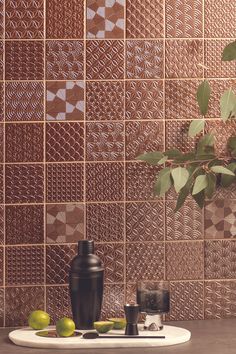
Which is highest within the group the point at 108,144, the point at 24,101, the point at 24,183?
the point at 24,101

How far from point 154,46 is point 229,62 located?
26 cm

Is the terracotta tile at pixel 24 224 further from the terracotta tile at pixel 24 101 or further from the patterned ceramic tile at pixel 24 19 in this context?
the patterned ceramic tile at pixel 24 19

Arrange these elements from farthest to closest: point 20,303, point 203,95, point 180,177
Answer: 1. point 20,303
2. point 203,95
3. point 180,177

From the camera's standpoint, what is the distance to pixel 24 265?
270 cm

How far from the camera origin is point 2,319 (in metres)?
2.69

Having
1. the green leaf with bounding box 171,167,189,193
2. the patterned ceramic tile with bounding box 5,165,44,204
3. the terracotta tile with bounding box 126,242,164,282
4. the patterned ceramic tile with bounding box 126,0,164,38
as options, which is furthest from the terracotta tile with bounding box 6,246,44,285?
the patterned ceramic tile with bounding box 126,0,164,38

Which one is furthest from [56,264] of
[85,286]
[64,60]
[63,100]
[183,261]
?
A: [64,60]

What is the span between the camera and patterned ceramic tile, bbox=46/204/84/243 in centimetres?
272

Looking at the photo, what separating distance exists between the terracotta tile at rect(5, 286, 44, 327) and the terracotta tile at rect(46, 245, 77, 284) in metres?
0.05

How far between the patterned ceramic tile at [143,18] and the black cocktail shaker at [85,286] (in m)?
0.71

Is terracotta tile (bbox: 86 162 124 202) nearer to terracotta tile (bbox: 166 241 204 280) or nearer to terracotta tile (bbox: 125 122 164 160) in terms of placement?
terracotta tile (bbox: 125 122 164 160)

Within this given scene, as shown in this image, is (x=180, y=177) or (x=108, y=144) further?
(x=108, y=144)

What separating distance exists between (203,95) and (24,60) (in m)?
0.58

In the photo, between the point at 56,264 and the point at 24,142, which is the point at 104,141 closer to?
the point at 24,142
